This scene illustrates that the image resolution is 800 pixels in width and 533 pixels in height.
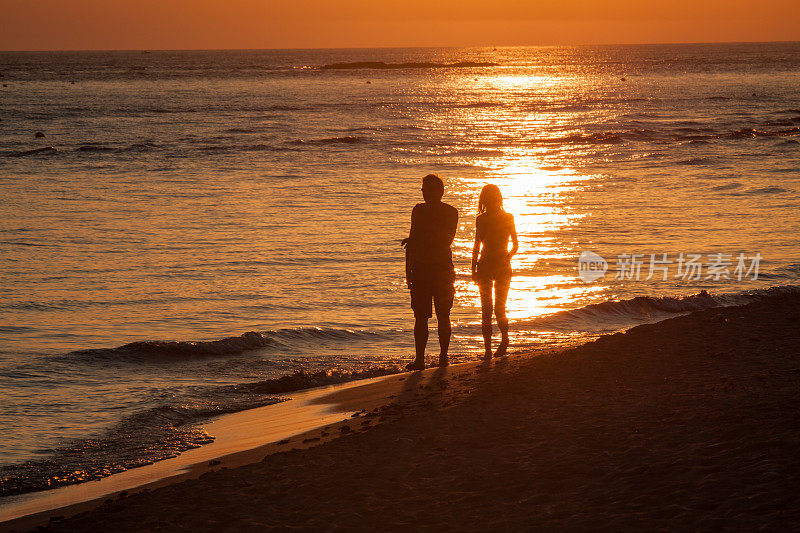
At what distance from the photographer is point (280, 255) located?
14820 mm

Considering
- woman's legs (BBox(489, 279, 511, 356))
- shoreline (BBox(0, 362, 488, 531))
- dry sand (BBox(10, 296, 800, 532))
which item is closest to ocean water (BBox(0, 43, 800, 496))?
shoreline (BBox(0, 362, 488, 531))

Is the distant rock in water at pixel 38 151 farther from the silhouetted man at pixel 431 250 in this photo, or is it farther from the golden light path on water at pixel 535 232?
the silhouetted man at pixel 431 250

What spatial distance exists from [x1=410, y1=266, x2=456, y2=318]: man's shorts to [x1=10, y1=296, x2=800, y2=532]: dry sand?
1.10m

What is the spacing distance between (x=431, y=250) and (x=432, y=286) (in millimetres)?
347

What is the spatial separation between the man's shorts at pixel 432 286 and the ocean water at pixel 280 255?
1226 mm

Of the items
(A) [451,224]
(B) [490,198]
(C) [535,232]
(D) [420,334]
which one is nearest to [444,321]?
(D) [420,334]

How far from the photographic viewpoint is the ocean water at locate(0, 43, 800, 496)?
820cm

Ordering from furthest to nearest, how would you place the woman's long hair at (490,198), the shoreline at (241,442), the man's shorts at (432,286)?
the woman's long hair at (490,198) → the man's shorts at (432,286) → the shoreline at (241,442)

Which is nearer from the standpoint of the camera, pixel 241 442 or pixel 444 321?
pixel 241 442

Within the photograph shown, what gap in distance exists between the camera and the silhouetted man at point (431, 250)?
7.36 meters

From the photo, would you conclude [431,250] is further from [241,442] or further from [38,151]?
[38,151]

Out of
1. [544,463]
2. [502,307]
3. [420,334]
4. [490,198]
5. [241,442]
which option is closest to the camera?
[544,463]

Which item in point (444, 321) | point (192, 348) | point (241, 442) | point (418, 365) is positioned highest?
point (444, 321)

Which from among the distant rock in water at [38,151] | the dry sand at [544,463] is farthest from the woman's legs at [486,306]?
the distant rock in water at [38,151]
